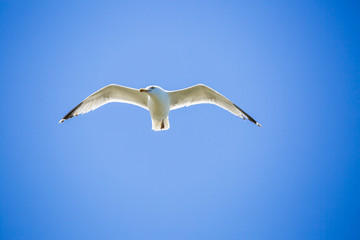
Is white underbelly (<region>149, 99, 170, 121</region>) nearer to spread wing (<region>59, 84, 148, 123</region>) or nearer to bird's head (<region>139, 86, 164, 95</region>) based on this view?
bird's head (<region>139, 86, 164, 95</region>)

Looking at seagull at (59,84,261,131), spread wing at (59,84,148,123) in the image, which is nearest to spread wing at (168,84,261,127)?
seagull at (59,84,261,131)

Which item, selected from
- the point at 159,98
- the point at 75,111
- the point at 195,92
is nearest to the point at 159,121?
the point at 159,98

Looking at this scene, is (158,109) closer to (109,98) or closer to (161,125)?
(161,125)

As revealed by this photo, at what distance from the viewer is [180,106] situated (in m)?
6.75

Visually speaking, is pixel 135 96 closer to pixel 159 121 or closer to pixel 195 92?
pixel 159 121

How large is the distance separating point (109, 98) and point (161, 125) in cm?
136

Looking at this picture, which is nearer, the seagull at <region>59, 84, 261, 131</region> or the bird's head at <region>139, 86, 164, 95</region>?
the bird's head at <region>139, 86, 164, 95</region>

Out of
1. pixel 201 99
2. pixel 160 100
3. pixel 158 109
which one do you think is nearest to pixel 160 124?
pixel 158 109

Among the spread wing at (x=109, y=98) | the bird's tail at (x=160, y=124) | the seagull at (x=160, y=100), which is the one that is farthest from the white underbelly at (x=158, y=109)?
the spread wing at (x=109, y=98)

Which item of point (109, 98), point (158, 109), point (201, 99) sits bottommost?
point (158, 109)

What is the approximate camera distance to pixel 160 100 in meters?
6.09

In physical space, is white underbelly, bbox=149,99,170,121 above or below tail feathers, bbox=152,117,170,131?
above

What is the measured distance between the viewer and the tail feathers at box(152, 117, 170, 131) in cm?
645

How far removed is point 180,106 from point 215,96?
0.85 meters
